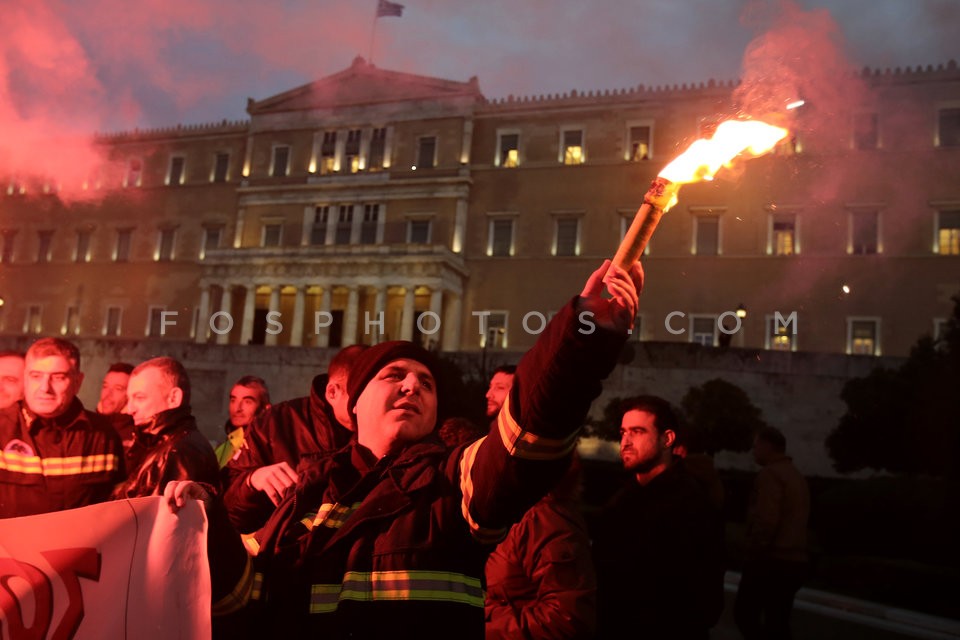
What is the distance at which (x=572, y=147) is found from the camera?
34531 millimetres

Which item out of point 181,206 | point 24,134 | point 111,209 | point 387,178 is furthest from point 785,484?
point 111,209

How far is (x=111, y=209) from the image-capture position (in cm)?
4256

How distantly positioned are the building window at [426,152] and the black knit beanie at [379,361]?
35.2 m

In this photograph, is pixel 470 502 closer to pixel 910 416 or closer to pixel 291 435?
pixel 291 435

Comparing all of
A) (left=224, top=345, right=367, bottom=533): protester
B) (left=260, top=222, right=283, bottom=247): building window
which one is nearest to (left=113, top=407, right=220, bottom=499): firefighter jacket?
(left=224, top=345, right=367, bottom=533): protester

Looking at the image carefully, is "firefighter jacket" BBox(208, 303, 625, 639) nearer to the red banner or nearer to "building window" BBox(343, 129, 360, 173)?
the red banner

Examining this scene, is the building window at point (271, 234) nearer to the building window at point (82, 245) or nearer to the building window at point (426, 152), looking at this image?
the building window at point (426, 152)

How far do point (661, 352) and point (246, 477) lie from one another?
71.9 ft

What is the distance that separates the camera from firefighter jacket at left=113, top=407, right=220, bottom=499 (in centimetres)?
297

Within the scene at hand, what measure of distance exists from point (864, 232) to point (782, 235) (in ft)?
9.36

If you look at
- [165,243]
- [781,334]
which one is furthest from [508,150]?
[165,243]

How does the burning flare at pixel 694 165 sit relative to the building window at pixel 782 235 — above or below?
below

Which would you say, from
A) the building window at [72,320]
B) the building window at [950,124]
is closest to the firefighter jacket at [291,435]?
the building window at [950,124]

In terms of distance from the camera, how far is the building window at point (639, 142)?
3316 centimetres
